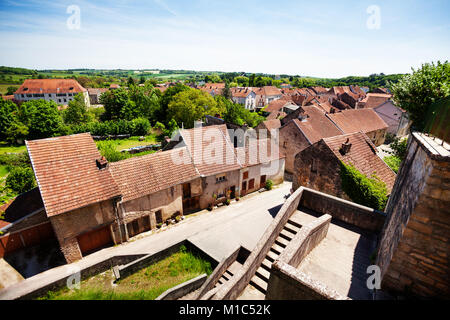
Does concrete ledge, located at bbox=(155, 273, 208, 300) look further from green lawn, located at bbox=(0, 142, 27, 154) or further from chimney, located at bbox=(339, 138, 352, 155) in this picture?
green lawn, located at bbox=(0, 142, 27, 154)

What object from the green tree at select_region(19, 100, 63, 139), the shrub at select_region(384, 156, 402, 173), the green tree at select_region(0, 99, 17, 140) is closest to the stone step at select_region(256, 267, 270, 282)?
the shrub at select_region(384, 156, 402, 173)

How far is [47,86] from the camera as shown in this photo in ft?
261

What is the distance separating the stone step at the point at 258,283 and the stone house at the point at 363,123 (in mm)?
29026


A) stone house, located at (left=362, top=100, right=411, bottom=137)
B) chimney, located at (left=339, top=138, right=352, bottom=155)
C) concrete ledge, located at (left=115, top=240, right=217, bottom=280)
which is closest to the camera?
concrete ledge, located at (left=115, top=240, right=217, bottom=280)

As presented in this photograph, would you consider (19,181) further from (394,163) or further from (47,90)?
(47,90)

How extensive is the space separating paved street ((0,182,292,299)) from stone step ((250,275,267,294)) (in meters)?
5.65

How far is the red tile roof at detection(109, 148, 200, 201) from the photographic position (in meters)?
16.5

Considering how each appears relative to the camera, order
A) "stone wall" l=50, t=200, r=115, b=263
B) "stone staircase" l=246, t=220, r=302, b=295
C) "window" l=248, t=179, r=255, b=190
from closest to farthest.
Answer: "stone staircase" l=246, t=220, r=302, b=295 < "stone wall" l=50, t=200, r=115, b=263 < "window" l=248, t=179, r=255, b=190

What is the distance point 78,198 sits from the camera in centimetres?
1395

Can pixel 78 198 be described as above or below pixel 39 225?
above

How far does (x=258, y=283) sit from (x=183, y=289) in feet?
17.8
